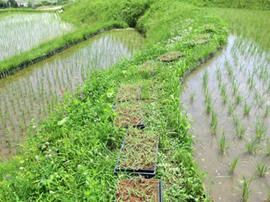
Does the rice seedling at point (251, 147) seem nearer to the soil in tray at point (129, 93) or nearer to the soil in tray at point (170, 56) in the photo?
the soil in tray at point (129, 93)

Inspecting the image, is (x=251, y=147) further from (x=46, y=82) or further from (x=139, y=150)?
(x=46, y=82)

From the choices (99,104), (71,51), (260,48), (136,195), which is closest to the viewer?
(136,195)

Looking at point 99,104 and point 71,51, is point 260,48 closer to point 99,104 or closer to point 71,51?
point 99,104

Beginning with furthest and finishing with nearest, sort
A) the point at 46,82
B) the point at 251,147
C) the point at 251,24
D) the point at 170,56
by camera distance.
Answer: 1. the point at 251,24
2. the point at 170,56
3. the point at 46,82
4. the point at 251,147

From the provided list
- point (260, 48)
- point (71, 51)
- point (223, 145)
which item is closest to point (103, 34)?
point (71, 51)

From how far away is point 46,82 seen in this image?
17.6 feet

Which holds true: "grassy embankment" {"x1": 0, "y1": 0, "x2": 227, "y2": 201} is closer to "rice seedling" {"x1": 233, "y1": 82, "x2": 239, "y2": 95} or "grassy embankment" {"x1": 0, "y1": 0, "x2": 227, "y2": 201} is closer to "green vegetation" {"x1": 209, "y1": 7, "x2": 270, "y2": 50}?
"rice seedling" {"x1": 233, "y1": 82, "x2": 239, "y2": 95}

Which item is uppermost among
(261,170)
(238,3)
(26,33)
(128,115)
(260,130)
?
(238,3)

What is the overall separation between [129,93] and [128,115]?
698 millimetres

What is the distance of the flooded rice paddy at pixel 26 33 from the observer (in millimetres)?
7757

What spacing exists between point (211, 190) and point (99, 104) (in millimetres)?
1990

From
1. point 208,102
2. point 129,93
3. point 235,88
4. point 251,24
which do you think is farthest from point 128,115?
point 251,24

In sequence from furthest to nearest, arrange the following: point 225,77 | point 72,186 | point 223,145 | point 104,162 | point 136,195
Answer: point 225,77 → point 223,145 → point 104,162 → point 72,186 → point 136,195

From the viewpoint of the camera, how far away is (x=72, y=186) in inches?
94.0
